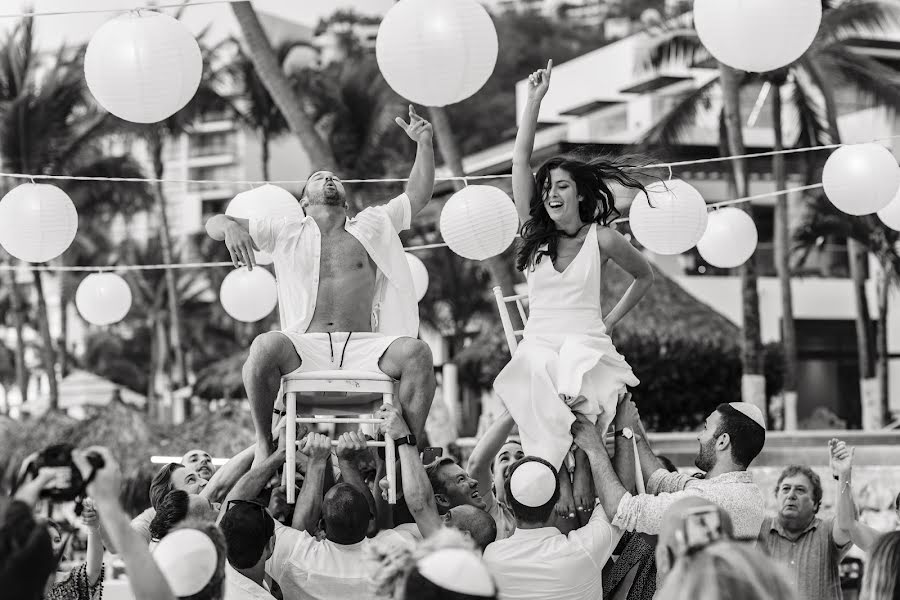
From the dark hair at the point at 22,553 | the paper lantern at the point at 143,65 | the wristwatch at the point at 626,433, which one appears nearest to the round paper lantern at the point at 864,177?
the wristwatch at the point at 626,433

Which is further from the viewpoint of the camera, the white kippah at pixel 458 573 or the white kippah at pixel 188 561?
the white kippah at pixel 188 561

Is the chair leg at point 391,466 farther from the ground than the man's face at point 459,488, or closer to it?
farther from the ground

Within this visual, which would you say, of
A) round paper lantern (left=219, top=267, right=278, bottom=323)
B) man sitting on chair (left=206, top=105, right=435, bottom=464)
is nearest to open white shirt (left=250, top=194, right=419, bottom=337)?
man sitting on chair (left=206, top=105, right=435, bottom=464)

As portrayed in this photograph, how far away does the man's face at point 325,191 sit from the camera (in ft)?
22.1

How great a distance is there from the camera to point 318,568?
5.13 metres

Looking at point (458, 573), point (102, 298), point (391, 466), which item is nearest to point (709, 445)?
point (391, 466)

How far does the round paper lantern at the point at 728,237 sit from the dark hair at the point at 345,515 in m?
6.63

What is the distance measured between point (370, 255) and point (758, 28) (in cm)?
→ 242

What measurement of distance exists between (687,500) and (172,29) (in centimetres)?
405

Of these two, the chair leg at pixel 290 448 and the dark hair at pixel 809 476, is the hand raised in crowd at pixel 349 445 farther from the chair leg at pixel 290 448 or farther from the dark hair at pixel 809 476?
the dark hair at pixel 809 476

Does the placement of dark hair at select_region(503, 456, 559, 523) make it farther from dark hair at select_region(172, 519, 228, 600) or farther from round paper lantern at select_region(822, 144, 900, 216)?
round paper lantern at select_region(822, 144, 900, 216)

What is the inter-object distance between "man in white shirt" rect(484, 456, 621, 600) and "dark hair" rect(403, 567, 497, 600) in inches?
55.1

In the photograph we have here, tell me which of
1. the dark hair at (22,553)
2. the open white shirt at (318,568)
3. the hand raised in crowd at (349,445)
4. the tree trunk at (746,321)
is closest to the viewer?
the dark hair at (22,553)

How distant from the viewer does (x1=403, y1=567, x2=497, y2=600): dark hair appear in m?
3.53
